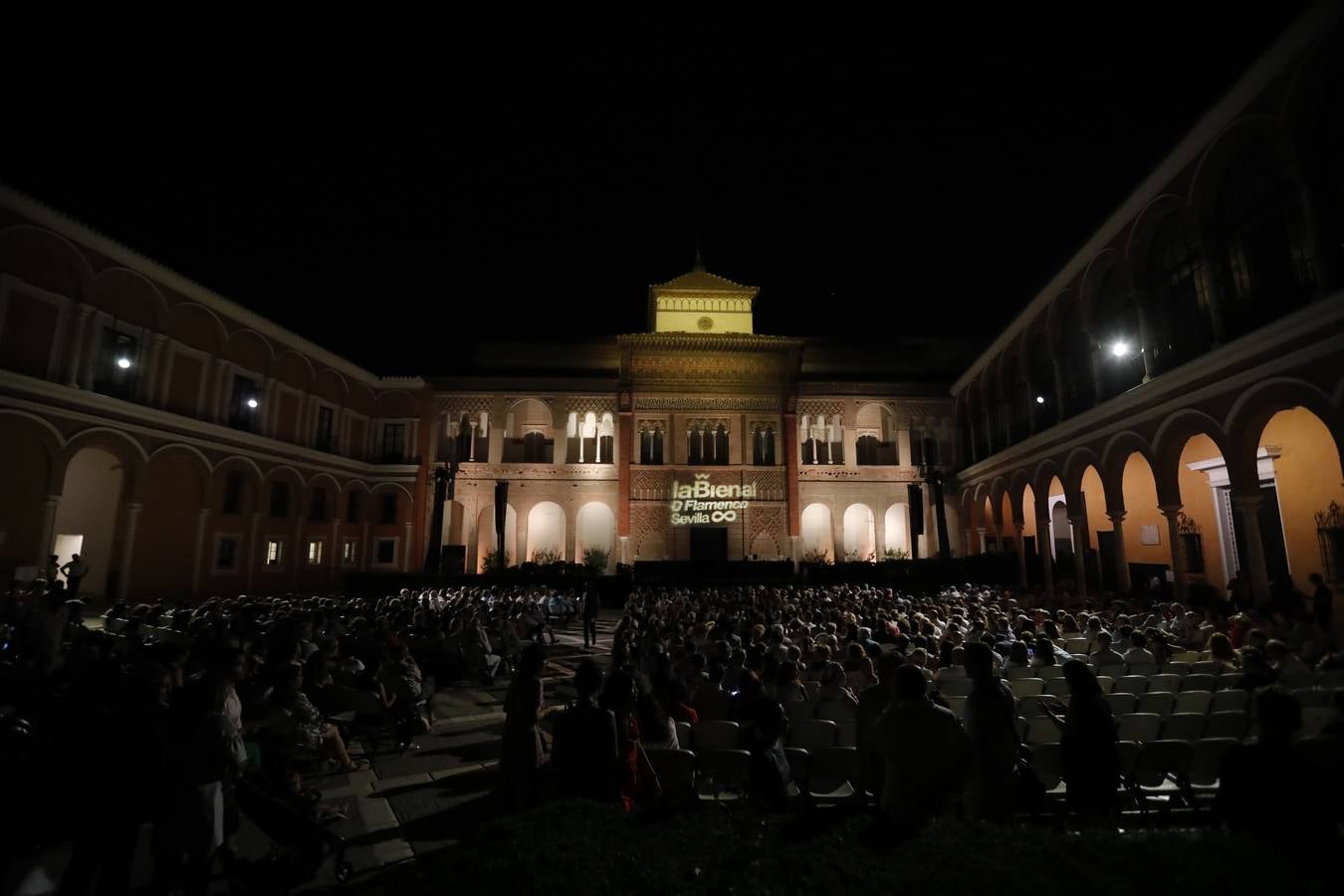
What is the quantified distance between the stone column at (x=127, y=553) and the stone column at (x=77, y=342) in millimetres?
4094

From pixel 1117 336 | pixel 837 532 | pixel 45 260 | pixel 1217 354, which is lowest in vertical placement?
pixel 837 532

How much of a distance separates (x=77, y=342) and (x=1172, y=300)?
29.2 meters

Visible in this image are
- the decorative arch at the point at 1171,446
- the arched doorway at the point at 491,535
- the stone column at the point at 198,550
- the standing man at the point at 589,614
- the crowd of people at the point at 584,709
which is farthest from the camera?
the arched doorway at the point at 491,535

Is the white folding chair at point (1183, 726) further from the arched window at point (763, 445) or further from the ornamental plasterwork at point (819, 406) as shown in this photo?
the ornamental plasterwork at point (819, 406)

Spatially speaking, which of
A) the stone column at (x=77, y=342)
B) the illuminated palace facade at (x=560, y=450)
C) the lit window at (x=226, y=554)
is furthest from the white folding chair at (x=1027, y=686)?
the lit window at (x=226, y=554)

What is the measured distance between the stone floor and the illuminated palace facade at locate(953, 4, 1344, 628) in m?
14.1

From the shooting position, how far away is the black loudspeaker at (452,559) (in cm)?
2848

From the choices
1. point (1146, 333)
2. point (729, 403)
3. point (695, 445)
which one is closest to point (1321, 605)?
point (1146, 333)

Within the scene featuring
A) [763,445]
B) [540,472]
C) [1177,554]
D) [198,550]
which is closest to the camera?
[1177,554]

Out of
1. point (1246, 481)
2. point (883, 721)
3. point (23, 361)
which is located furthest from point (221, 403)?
point (1246, 481)

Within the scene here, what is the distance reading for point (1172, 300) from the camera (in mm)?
15375

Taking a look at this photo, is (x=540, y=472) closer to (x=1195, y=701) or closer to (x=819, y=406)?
(x=819, y=406)

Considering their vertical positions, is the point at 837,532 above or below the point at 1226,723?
above

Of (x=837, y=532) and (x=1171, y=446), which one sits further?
(x=837, y=532)
